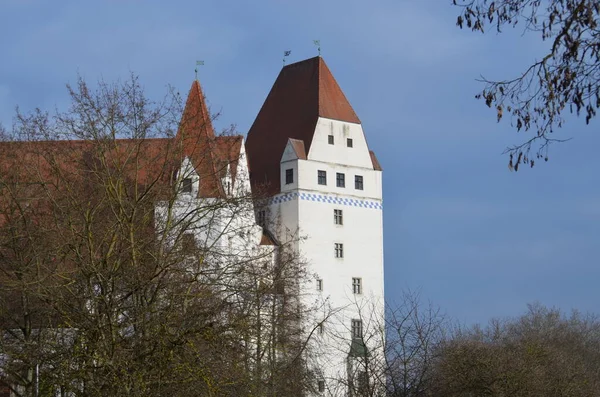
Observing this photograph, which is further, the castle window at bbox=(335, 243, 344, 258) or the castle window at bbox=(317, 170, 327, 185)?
the castle window at bbox=(317, 170, 327, 185)

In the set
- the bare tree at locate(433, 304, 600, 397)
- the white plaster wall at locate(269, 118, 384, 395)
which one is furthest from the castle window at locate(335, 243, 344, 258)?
the bare tree at locate(433, 304, 600, 397)

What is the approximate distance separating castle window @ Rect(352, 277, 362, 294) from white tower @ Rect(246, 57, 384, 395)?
0.06 m

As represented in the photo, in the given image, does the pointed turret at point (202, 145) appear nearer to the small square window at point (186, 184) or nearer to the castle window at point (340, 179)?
the small square window at point (186, 184)

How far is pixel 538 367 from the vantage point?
37500 mm

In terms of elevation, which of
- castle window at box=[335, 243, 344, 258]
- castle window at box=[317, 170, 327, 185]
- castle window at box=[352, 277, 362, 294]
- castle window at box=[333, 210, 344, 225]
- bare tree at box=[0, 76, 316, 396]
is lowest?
bare tree at box=[0, 76, 316, 396]

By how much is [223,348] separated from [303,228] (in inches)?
1839

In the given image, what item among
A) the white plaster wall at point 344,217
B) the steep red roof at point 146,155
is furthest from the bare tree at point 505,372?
the white plaster wall at point 344,217

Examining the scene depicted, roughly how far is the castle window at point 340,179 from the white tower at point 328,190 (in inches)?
2.3

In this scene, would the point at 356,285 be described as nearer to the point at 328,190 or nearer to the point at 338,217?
the point at 338,217

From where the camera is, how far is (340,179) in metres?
69.2

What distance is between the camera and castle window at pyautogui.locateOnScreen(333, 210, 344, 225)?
6822cm

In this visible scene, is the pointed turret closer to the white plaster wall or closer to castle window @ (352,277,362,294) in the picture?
the white plaster wall

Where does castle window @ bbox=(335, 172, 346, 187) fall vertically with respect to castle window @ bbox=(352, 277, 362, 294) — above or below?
above

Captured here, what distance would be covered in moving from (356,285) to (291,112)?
11129mm
